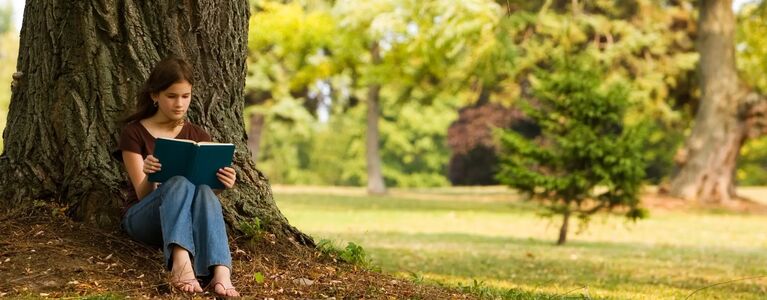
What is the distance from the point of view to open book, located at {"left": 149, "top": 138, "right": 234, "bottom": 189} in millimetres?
5055

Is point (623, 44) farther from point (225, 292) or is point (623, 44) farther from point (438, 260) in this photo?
point (225, 292)

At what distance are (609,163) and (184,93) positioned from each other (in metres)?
9.05

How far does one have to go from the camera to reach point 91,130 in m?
5.90

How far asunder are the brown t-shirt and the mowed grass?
6.41 ft

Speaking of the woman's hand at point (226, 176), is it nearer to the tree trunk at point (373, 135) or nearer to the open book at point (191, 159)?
the open book at point (191, 159)

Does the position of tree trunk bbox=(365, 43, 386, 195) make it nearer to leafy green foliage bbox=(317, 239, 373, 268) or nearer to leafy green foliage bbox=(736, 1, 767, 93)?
leafy green foliage bbox=(736, 1, 767, 93)

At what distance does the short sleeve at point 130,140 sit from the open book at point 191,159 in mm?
234

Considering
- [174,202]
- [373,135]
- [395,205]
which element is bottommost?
[174,202]

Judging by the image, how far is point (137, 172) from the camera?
533cm

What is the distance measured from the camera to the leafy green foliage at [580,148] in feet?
44.0

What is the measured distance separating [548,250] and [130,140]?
29.4ft

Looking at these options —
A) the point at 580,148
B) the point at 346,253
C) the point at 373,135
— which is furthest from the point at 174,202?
the point at 373,135

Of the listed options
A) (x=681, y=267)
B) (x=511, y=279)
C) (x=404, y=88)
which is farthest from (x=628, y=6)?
(x=511, y=279)

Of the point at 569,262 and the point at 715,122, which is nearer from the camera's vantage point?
the point at 569,262
